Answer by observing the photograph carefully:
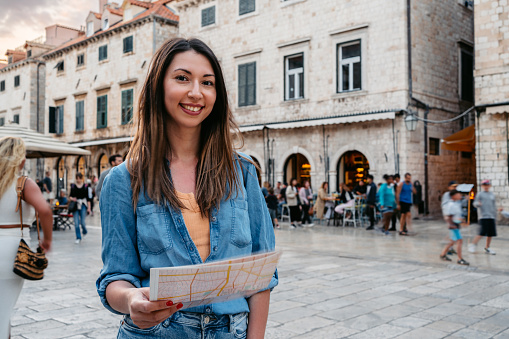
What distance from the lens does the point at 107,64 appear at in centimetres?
2814

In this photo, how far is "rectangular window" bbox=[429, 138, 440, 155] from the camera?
737 inches

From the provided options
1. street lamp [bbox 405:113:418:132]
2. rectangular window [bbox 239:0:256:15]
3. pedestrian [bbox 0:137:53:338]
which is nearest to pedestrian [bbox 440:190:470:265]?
pedestrian [bbox 0:137:53:338]

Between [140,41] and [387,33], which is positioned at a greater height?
[140,41]

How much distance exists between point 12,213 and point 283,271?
5160 millimetres

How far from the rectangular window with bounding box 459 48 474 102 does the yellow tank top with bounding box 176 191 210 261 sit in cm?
2062

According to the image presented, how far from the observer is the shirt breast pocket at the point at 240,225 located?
5.41 ft

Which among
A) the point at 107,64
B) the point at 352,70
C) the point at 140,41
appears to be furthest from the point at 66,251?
the point at 107,64

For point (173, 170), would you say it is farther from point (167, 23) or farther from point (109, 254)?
point (167, 23)

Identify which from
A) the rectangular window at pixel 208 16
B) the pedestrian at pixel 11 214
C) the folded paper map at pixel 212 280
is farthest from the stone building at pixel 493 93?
the folded paper map at pixel 212 280

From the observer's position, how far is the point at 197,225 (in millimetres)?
1623

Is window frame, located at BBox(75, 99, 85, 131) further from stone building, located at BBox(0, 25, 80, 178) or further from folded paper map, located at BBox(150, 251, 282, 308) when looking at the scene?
folded paper map, located at BBox(150, 251, 282, 308)

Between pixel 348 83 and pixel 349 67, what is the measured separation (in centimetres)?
60

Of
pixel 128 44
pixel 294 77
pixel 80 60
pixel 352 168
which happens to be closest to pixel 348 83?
pixel 294 77

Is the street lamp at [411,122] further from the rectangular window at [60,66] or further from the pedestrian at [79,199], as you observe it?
the rectangular window at [60,66]
